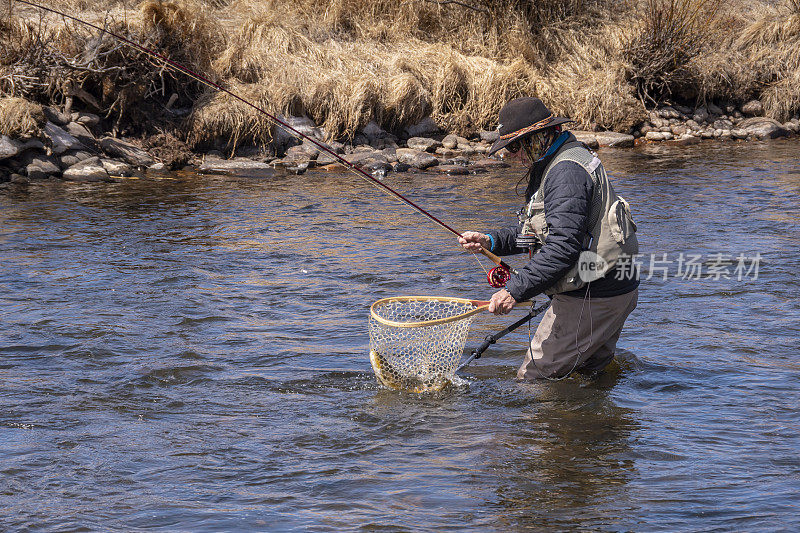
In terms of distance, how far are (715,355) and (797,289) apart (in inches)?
66.8

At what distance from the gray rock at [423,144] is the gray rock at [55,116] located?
4.91 metres

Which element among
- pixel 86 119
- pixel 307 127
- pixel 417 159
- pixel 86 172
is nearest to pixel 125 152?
pixel 86 119

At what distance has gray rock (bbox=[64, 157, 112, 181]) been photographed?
11680 mm

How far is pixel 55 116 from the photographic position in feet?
39.5

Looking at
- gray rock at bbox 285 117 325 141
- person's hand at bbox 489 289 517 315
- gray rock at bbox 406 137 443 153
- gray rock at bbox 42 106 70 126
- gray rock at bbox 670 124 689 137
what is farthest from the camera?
gray rock at bbox 670 124 689 137

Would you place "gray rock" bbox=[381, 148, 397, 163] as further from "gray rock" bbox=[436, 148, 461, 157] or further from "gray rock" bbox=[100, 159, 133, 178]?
"gray rock" bbox=[100, 159, 133, 178]

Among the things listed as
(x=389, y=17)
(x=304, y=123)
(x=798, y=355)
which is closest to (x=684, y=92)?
(x=389, y=17)

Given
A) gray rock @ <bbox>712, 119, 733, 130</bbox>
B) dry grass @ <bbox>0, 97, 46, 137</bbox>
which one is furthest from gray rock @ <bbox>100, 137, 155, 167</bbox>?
gray rock @ <bbox>712, 119, 733, 130</bbox>

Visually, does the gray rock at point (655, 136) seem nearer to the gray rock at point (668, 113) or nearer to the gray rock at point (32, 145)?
the gray rock at point (668, 113)

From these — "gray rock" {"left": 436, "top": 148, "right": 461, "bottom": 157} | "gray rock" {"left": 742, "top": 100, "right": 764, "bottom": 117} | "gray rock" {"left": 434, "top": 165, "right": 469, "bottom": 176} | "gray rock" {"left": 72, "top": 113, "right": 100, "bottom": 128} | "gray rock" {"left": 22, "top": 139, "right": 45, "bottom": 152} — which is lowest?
"gray rock" {"left": 434, "top": 165, "right": 469, "bottom": 176}

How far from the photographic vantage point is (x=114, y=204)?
34.0 feet

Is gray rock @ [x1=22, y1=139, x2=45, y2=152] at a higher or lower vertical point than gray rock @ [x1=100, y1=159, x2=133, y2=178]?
higher

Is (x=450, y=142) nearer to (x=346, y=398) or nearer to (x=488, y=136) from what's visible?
(x=488, y=136)

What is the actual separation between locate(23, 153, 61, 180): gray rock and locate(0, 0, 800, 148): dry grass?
95cm
